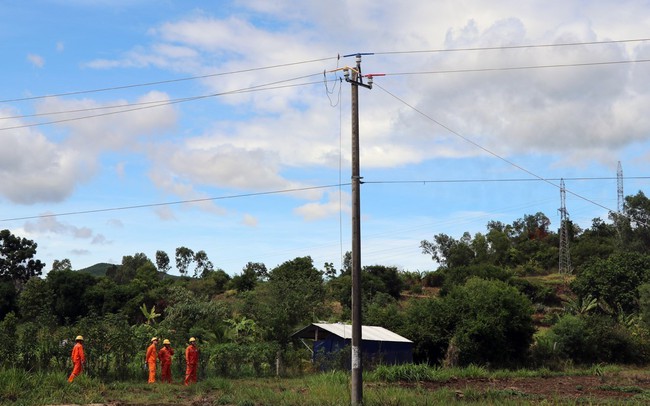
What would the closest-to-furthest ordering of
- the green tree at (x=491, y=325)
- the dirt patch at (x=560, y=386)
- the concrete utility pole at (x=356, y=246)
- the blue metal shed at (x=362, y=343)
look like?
1. the concrete utility pole at (x=356, y=246)
2. the dirt patch at (x=560, y=386)
3. the blue metal shed at (x=362, y=343)
4. the green tree at (x=491, y=325)

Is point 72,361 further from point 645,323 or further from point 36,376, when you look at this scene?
point 645,323

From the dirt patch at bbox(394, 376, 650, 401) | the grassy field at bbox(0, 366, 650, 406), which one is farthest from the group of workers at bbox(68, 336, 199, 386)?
the dirt patch at bbox(394, 376, 650, 401)

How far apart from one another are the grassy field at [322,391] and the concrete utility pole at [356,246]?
70 cm

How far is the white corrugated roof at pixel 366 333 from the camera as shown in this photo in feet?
103

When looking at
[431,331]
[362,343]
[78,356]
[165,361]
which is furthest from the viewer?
[431,331]

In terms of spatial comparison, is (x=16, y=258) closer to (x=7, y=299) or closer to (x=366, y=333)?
(x=7, y=299)

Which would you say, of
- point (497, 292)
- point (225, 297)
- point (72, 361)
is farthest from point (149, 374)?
point (225, 297)

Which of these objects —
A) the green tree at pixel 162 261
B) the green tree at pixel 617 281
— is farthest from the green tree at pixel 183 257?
the green tree at pixel 617 281

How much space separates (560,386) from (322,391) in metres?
11.6

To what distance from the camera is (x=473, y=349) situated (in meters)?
35.6

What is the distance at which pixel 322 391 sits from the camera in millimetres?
21172

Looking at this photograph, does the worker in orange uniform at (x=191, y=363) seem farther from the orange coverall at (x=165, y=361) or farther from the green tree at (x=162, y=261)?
the green tree at (x=162, y=261)

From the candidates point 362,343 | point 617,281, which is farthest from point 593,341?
point 617,281

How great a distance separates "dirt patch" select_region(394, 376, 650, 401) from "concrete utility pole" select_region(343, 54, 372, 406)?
524cm
